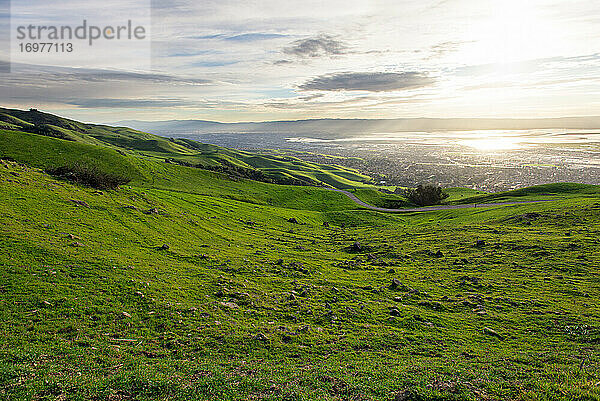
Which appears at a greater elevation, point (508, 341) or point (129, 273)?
point (129, 273)

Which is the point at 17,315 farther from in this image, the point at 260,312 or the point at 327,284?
the point at 327,284

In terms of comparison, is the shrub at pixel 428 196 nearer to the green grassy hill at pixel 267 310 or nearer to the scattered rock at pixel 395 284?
the green grassy hill at pixel 267 310

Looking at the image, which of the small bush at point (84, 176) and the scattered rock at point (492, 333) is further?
the small bush at point (84, 176)

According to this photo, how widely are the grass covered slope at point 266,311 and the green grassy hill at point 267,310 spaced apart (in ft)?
0.42

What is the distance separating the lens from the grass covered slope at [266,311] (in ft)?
46.8

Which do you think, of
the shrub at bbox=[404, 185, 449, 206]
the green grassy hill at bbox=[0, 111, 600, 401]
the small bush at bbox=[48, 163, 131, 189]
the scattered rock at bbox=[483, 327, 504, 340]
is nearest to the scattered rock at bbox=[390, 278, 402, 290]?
the green grassy hill at bbox=[0, 111, 600, 401]

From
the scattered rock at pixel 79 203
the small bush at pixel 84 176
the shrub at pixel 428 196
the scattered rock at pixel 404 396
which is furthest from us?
the shrub at pixel 428 196

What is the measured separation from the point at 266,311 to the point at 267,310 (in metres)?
0.26

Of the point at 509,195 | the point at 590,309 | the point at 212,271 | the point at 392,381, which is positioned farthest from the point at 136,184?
the point at 509,195

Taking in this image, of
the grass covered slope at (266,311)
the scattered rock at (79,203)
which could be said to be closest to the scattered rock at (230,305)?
the grass covered slope at (266,311)

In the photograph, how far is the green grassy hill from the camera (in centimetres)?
1426

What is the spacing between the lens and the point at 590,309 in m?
25.4

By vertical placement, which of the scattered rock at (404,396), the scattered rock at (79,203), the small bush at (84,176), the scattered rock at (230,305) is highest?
the small bush at (84,176)

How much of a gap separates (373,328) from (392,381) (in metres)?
7.84
